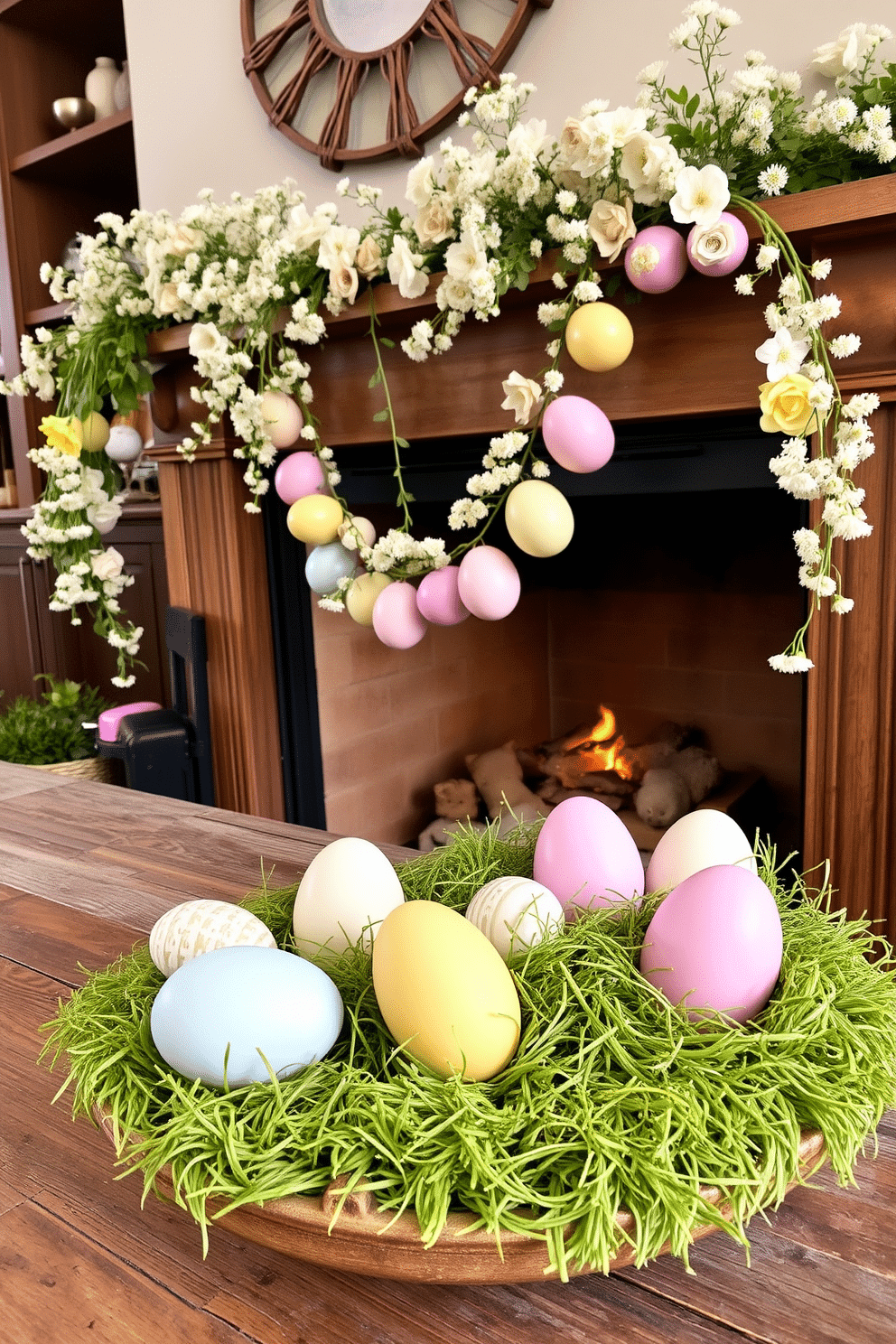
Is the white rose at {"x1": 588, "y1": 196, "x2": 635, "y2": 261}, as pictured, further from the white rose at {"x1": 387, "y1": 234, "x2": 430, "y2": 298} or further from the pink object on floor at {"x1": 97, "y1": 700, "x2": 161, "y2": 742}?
the pink object on floor at {"x1": 97, "y1": 700, "x2": 161, "y2": 742}

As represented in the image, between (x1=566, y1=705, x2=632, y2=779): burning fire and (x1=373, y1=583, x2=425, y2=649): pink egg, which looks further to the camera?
(x1=566, y1=705, x2=632, y2=779): burning fire

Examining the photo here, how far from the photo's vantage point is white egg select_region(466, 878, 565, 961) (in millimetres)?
Result: 578

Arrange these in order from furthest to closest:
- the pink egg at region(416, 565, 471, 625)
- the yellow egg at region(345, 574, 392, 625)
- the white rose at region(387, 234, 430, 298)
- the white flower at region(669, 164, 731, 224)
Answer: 1. the yellow egg at region(345, 574, 392, 625)
2. the pink egg at region(416, 565, 471, 625)
3. the white rose at region(387, 234, 430, 298)
4. the white flower at region(669, 164, 731, 224)

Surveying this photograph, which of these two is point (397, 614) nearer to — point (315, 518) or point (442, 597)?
point (442, 597)

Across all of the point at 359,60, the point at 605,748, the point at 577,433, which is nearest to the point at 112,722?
the point at 605,748

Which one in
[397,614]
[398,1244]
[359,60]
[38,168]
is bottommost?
[398,1244]

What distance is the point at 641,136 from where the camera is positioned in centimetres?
116

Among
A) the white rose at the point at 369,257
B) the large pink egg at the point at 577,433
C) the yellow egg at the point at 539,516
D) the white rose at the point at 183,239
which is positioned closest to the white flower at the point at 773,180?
the large pink egg at the point at 577,433

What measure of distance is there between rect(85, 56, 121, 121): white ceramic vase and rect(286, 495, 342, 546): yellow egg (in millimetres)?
1779

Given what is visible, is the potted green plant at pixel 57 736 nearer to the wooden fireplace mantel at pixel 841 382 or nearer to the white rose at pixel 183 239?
the wooden fireplace mantel at pixel 841 382

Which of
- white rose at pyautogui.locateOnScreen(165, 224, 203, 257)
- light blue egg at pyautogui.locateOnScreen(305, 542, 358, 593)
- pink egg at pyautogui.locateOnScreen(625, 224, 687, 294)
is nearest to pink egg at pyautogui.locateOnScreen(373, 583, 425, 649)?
light blue egg at pyautogui.locateOnScreen(305, 542, 358, 593)

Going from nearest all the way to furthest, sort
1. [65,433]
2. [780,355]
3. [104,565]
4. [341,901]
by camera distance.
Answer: [341,901]
[780,355]
[65,433]
[104,565]

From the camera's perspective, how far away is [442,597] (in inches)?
59.4

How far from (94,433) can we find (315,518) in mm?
530
